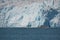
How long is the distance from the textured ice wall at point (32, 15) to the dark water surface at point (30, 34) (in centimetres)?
9

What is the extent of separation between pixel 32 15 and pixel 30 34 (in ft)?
1.10

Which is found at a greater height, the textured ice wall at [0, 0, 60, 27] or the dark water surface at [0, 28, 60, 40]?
the textured ice wall at [0, 0, 60, 27]

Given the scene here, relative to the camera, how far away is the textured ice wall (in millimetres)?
2270

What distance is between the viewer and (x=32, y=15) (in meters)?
2.30

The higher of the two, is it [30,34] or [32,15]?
[32,15]

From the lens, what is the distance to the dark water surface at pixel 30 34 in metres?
2.20

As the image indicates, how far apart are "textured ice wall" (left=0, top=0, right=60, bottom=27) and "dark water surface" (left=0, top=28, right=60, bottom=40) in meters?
0.09

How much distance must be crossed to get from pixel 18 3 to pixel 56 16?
706 mm

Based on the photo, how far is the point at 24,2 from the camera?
232 centimetres

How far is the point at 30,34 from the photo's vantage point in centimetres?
222

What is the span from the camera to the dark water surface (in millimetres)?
2201

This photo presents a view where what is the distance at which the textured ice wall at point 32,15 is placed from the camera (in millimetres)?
2270

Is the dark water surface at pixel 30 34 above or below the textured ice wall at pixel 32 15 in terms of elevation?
below

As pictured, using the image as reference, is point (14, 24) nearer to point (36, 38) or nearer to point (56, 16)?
point (36, 38)
